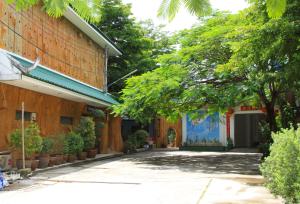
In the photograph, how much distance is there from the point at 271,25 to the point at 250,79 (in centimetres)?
565

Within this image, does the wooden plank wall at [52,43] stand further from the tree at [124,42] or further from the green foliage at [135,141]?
the green foliage at [135,141]

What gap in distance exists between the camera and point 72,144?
18344mm

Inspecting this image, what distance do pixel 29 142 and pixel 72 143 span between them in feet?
13.3

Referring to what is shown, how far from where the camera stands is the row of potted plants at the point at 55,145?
14.5 metres

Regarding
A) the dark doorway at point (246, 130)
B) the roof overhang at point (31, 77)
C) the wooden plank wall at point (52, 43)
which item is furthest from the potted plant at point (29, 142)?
the dark doorway at point (246, 130)

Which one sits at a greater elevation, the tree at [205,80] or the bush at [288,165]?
the tree at [205,80]

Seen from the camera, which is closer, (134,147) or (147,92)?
(147,92)

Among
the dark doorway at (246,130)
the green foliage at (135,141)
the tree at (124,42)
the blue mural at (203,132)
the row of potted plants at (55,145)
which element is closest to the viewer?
the row of potted plants at (55,145)

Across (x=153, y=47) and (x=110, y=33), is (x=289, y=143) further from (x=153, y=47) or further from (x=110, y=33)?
(x=153, y=47)

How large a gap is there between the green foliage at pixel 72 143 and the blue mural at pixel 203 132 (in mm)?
14082

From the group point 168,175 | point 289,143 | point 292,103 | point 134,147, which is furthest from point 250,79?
point 134,147

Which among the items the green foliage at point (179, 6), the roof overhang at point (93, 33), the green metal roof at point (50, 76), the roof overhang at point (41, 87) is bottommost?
the green foliage at point (179, 6)

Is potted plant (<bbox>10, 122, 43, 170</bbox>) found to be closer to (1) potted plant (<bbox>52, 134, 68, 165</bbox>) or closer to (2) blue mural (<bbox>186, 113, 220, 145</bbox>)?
(1) potted plant (<bbox>52, 134, 68, 165</bbox>)

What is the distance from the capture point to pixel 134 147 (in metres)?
28.8
